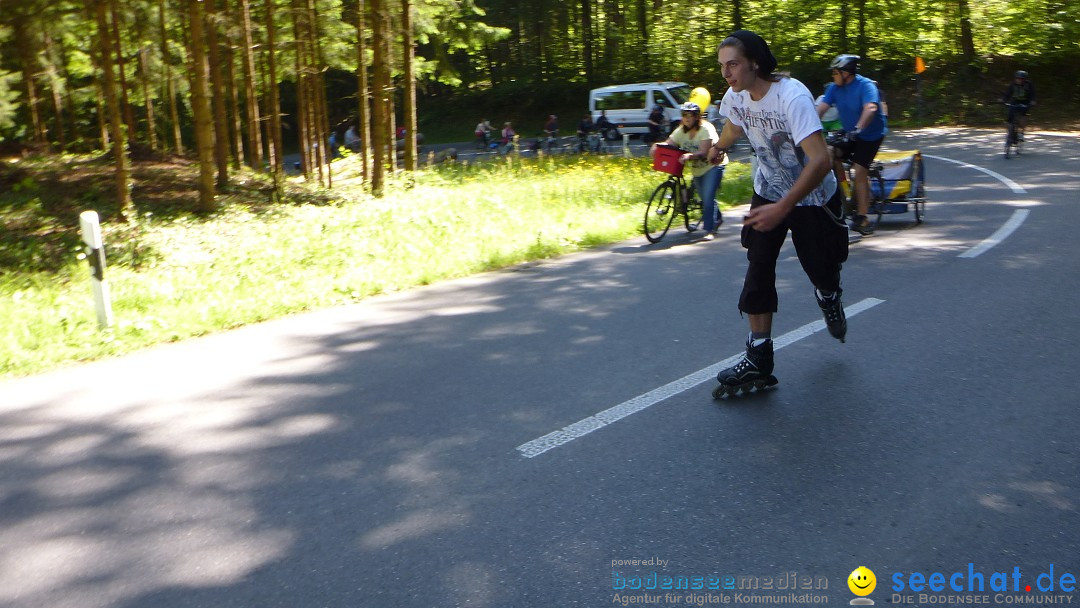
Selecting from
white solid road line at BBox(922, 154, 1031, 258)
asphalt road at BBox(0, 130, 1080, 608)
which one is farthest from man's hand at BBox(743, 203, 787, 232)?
white solid road line at BBox(922, 154, 1031, 258)

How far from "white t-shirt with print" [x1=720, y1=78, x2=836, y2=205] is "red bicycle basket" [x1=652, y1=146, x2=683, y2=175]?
5.58 meters

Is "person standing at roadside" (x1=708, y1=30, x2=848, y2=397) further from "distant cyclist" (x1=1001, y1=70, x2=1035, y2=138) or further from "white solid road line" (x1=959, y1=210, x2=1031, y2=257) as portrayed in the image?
"distant cyclist" (x1=1001, y1=70, x2=1035, y2=138)

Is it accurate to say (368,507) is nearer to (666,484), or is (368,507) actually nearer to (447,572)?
(447,572)

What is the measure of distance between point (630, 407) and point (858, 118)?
21.0ft

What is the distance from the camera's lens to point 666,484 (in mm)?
4113

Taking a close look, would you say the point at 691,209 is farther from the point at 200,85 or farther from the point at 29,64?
the point at 29,64

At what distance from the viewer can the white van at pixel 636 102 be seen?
1278 inches

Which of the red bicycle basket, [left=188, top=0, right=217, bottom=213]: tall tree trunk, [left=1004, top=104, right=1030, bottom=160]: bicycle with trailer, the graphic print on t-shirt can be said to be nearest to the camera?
the graphic print on t-shirt

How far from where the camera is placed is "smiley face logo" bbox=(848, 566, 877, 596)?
10.5 feet

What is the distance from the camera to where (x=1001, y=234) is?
10180 mm

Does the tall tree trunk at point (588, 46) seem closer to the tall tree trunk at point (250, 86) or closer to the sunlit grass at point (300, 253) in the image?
the tall tree trunk at point (250, 86)

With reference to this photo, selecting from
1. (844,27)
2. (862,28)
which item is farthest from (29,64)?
(862,28)

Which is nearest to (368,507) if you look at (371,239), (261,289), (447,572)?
(447,572)

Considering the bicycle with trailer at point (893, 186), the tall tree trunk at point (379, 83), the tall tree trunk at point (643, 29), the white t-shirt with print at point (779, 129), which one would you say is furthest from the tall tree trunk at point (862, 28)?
the white t-shirt with print at point (779, 129)
